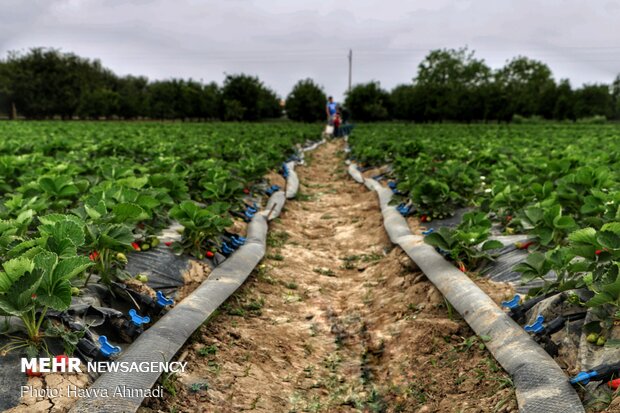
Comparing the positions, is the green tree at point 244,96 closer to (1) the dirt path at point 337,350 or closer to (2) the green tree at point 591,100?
(2) the green tree at point 591,100

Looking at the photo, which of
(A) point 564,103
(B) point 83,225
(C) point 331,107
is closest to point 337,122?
(C) point 331,107

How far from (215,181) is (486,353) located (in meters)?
4.07

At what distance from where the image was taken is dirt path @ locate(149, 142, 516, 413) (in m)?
2.89

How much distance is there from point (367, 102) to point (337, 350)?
46.3 metres

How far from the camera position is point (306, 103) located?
47375mm

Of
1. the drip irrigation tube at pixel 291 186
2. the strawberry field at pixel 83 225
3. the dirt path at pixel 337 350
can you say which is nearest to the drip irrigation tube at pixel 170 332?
the dirt path at pixel 337 350

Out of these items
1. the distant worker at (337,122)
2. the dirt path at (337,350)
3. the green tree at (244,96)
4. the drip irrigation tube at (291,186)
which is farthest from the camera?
the green tree at (244,96)

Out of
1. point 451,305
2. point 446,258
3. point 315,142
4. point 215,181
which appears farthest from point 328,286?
point 315,142

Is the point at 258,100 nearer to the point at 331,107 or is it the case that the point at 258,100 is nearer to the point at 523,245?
the point at 331,107

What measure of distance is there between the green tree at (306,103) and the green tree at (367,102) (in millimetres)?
2672

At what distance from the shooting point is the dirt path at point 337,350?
9.49ft

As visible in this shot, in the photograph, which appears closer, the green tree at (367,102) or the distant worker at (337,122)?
the distant worker at (337,122)

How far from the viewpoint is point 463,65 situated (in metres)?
71.7

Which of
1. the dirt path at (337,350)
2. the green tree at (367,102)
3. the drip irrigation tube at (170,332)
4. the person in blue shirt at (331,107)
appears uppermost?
the green tree at (367,102)
